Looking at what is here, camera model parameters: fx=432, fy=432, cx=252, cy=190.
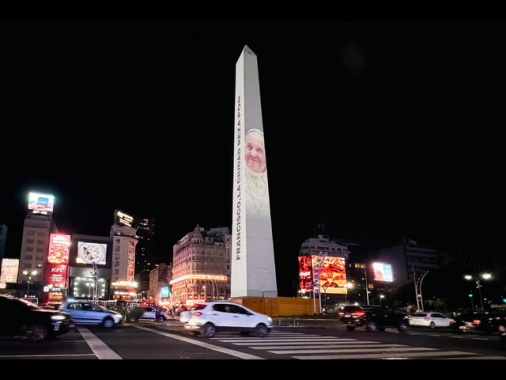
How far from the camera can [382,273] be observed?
7062 cm

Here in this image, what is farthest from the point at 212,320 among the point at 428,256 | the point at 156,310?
the point at 428,256

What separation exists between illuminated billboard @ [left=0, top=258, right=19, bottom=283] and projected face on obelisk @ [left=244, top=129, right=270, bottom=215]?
98.8m

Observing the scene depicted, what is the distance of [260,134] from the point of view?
39.2m

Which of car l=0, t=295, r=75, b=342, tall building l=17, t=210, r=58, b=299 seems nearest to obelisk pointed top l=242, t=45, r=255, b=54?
car l=0, t=295, r=75, b=342

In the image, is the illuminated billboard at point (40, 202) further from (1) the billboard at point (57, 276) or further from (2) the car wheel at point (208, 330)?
(2) the car wheel at point (208, 330)

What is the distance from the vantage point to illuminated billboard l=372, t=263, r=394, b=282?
7000cm

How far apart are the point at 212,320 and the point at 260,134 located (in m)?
24.1

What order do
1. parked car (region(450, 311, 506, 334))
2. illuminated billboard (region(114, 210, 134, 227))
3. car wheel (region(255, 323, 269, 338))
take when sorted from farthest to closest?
illuminated billboard (region(114, 210, 134, 227)) < parked car (region(450, 311, 506, 334)) < car wheel (region(255, 323, 269, 338))

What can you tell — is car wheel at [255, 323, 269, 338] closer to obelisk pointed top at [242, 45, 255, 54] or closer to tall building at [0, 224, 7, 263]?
obelisk pointed top at [242, 45, 255, 54]

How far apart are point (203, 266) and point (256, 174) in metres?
105

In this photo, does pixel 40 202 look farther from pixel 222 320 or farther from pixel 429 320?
pixel 222 320

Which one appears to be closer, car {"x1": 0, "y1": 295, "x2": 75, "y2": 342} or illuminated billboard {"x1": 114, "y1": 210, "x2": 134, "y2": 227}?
car {"x1": 0, "y1": 295, "x2": 75, "y2": 342}

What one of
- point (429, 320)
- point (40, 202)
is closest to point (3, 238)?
point (40, 202)
